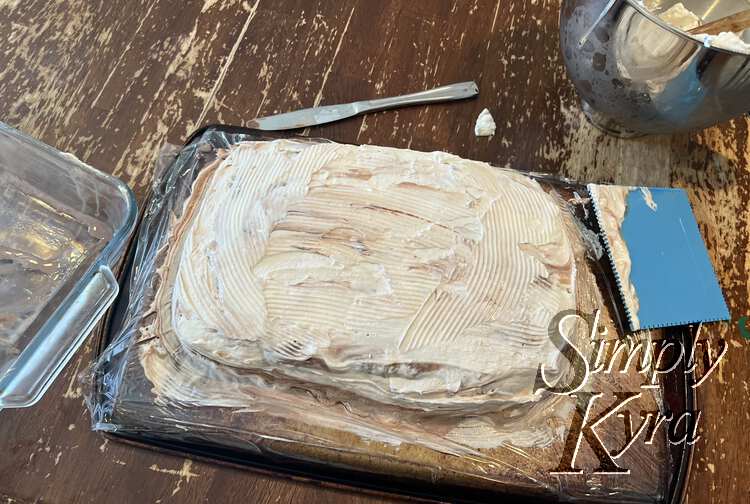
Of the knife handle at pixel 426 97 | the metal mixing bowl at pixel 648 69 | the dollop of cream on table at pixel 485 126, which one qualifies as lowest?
the dollop of cream on table at pixel 485 126

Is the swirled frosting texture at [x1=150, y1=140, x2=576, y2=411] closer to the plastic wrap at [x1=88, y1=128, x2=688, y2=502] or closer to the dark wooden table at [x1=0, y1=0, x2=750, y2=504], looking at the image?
the plastic wrap at [x1=88, y1=128, x2=688, y2=502]

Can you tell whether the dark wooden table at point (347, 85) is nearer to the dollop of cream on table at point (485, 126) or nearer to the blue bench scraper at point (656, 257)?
the dollop of cream on table at point (485, 126)

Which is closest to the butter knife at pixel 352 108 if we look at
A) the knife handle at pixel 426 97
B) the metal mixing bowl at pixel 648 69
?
the knife handle at pixel 426 97

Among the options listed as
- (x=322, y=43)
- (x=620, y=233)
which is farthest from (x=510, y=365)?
(x=322, y=43)

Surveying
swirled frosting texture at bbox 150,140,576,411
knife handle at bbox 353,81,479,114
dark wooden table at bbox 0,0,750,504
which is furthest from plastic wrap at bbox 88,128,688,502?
knife handle at bbox 353,81,479,114

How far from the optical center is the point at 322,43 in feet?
3.66

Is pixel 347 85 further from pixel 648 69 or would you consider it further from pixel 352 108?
pixel 648 69

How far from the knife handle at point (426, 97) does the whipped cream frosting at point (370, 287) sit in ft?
1.14

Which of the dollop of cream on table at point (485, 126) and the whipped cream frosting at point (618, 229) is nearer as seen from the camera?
the whipped cream frosting at point (618, 229)

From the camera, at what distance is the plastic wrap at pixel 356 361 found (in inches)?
24.3

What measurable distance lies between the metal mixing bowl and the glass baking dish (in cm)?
74

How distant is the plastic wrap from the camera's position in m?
0.62

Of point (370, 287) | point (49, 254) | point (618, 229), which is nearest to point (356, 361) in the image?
point (370, 287)

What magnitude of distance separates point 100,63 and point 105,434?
2.40 ft
